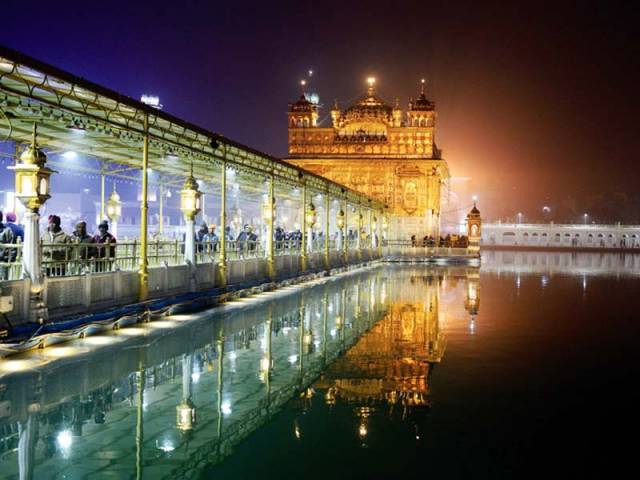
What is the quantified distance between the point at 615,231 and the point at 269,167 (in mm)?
122322

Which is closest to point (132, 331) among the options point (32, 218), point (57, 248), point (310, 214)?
point (32, 218)

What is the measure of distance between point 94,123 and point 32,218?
12.9 feet

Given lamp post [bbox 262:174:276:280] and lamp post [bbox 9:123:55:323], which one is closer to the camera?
lamp post [bbox 9:123:55:323]

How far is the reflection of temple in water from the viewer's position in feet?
24.0

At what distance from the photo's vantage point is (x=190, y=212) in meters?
15.9

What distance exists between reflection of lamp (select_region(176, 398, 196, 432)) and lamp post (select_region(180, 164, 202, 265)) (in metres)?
9.10

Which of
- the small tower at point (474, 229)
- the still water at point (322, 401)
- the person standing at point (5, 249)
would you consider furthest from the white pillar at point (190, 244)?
the small tower at point (474, 229)

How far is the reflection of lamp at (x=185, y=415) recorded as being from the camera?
19.4ft

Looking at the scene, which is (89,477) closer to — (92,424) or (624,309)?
(92,424)

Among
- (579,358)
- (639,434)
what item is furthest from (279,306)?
(639,434)

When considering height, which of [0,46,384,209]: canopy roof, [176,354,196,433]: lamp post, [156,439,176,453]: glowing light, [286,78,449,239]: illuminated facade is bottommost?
[176,354,196,433]: lamp post

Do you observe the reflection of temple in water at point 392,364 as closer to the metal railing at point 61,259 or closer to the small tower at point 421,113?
the metal railing at point 61,259

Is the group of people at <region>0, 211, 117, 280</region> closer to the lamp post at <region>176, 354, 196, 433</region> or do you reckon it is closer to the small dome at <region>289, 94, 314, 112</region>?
the lamp post at <region>176, 354, 196, 433</region>

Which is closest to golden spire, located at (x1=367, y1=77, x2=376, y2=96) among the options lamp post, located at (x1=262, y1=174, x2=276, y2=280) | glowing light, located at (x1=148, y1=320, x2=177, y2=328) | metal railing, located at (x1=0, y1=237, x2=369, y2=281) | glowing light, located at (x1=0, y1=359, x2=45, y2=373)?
lamp post, located at (x1=262, y1=174, x2=276, y2=280)
